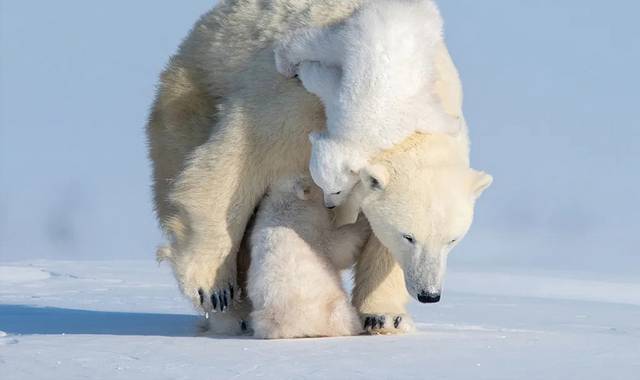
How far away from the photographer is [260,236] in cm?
570

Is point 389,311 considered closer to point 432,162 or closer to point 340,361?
point 432,162

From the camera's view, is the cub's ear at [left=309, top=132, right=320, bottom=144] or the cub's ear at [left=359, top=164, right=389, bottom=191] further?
the cub's ear at [left=309, top=132, right=320, bottom=144]

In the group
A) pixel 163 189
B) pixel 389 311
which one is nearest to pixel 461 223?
pixel 389 311

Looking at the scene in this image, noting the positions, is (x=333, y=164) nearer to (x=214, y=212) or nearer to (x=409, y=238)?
(x=409, y=238)

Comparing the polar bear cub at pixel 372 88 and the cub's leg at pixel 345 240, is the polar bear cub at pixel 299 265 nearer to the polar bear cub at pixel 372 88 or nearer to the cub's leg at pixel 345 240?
the cub's leg at pixel 345 240

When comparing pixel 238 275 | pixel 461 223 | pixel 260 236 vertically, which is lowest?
pixel 238 275

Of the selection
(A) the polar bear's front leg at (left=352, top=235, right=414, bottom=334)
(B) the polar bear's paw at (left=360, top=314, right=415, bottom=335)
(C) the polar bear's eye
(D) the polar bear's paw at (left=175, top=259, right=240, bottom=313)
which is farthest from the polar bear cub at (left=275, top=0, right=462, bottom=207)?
(D) the polar bear's paw at (left=175, top=259, right=240, bottom=313)

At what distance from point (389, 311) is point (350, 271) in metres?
0.40

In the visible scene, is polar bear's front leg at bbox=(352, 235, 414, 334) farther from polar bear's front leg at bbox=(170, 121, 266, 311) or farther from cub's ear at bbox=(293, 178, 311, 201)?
polar bear's front leg at bbox=(170, 121, 266, 311)

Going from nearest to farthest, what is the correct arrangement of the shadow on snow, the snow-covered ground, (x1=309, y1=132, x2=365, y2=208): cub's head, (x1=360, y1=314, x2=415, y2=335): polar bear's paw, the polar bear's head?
the snow-covered ground → the polar bear's head → (x1=309, y1=132, x2=365, y2=208): cub's head → (x1=360, y1=314, x2=415, y2=335): polar bear's paw → the shadow on snow

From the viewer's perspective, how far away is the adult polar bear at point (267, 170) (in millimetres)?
5344

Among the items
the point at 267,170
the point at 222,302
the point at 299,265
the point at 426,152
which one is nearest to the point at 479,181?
the point at 426,152

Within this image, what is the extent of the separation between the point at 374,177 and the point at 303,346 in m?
0.79

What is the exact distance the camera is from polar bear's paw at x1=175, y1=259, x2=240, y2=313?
19.5 ft
